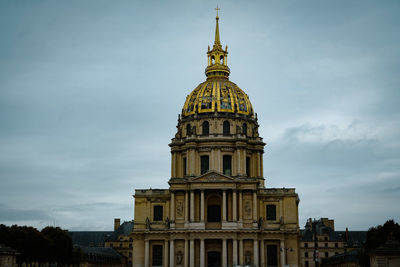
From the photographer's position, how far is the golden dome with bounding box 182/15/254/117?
85562 mm

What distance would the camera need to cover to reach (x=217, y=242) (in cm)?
7488

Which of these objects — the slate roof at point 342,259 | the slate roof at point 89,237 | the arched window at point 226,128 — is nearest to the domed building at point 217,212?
the arched window at point 226,128

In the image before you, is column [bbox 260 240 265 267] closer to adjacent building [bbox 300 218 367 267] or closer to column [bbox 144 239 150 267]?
column [bbox 144 239 150 267]

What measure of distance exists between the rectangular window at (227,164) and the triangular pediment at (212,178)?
6.69 meters

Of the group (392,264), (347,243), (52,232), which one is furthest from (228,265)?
(347,243)

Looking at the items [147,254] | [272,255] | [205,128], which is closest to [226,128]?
[205,128]

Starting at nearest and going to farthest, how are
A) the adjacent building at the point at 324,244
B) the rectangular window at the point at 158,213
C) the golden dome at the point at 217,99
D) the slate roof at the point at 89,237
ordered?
the rectangular window at the point at 158,213 → the golden dome at the point at 217,99 → the adjacent building at the point at 324,244 → the slate roof at the point at 89,237

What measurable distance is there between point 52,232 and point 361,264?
39.5 metres

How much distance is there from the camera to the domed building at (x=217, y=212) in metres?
73.9

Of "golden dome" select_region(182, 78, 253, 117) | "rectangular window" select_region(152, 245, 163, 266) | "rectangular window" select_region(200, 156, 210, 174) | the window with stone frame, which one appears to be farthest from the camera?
"golden dome" select_region(182, 78, 253, 117)

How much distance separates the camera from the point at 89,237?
128 meters

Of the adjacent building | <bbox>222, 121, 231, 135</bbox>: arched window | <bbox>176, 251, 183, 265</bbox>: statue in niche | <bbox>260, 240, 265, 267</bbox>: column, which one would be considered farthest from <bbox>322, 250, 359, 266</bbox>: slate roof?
<bbox>222, 121, 231, 135</bbox>: arched window

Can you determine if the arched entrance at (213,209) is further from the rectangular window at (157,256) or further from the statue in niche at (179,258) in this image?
the rectangular window at (157,256)

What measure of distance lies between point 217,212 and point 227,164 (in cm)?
860
